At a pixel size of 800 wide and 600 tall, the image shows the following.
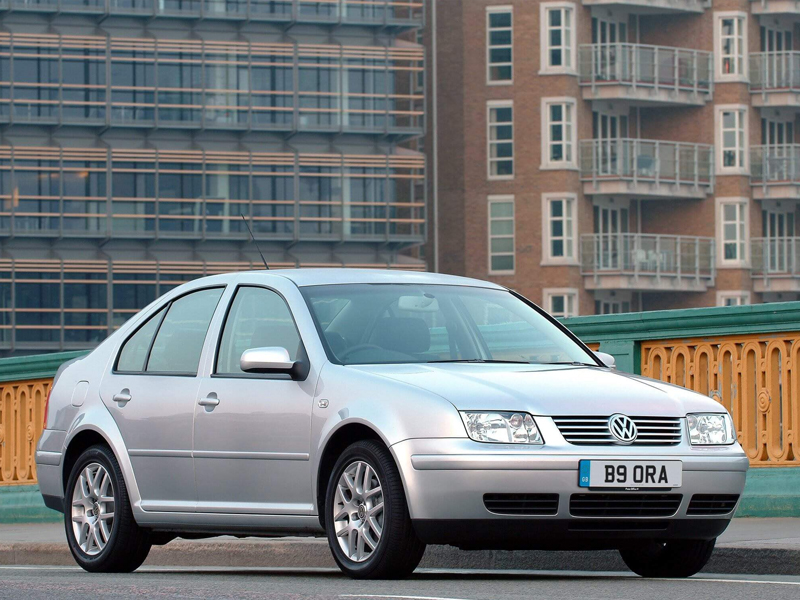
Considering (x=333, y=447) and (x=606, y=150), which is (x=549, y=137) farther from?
(x=333, y=447)

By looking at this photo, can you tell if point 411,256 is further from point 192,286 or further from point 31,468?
point 192,286

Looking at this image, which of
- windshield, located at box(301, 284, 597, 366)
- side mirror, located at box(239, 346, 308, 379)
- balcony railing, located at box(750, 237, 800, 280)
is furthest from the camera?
balcony railing, located at box(750, 237, 800, 280)

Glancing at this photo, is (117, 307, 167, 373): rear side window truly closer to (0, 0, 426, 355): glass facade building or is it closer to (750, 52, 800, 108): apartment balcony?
(0, 0, 426, 355): glass facade building

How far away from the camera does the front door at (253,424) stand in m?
8.57

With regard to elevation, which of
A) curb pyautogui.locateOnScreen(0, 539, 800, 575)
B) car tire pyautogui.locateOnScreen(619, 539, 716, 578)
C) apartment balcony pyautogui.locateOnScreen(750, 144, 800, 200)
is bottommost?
curb pyautogui.locateOnScreen(0, 539, 800, 575)

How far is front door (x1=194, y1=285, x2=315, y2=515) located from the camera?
28.1 feet

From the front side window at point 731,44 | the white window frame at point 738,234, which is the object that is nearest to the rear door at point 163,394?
the white window frame at point 738,234

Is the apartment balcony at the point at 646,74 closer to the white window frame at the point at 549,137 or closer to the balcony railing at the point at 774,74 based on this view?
the white window frame at the point at 549,137

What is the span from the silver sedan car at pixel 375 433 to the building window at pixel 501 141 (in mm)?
54884

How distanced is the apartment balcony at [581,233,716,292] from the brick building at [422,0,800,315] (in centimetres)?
7

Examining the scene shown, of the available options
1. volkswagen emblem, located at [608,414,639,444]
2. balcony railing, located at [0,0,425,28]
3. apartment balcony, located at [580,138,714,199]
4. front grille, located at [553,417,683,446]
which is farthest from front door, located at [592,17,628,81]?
volkswagen emblem, located at [608,414,639,444]

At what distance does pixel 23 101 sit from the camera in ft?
192

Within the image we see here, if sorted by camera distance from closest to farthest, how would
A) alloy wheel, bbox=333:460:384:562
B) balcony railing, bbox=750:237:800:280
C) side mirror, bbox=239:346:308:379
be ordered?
alloy wheel, bbox=333:460:384:562
side mirror, bbox=239:346:308:379
balcony railing, bbox=750:237:800:280

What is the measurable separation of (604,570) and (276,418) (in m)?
2.25
